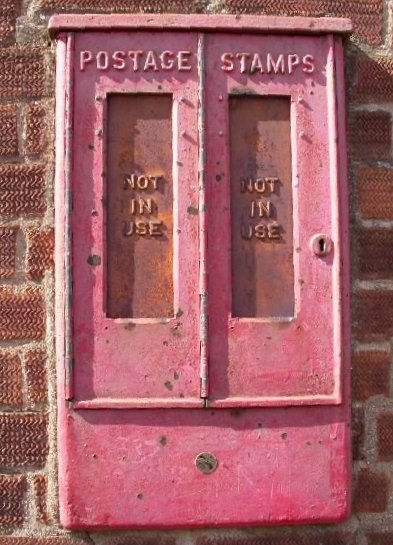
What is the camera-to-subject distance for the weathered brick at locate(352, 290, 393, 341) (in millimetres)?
1574

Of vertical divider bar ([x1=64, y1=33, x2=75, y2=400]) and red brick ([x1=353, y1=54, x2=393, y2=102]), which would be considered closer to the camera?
vertical divider bar ([x1=64, y1=33, x2=75, y2=400])

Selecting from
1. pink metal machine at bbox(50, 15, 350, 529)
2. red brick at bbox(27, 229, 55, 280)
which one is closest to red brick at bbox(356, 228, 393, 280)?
pink metal machine at bbox(50, 15, 350, 529)

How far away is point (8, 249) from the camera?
5.14 feet

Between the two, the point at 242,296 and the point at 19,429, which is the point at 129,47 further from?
the point at 19,429

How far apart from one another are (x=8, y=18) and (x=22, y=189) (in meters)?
0.40

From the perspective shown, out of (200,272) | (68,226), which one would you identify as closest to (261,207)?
(200,272)

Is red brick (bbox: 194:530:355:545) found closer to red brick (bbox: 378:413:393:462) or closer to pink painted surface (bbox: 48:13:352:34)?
red brick (bbox: 378:413:393:462)

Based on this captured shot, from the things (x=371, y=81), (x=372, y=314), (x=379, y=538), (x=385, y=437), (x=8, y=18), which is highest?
(x=8, y=18)

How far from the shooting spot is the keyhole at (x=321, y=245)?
1479mm

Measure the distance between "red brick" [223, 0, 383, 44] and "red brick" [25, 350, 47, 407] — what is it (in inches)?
35.5

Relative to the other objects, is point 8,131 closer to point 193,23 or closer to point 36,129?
point 36,129

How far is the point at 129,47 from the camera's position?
149cm

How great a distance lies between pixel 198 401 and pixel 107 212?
444 millimetres

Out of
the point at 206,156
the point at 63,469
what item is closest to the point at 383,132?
the point at 206,156
